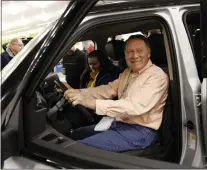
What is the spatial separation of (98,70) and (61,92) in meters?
0.89

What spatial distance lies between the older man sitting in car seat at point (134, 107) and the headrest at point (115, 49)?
0.67m

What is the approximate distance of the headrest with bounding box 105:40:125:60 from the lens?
2963 mm

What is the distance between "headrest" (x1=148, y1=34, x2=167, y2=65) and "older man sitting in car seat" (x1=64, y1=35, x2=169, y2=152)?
1.18 feet

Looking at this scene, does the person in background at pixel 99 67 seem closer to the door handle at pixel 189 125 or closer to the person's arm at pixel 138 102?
the person's arm at pixel 138 102

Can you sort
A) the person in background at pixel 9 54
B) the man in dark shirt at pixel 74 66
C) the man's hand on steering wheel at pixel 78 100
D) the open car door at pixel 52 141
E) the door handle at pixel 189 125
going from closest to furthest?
the open car door at pixel 52 141
the person in background at pixel 9 54
the door handle at pixel 189 125
the man's hand on steering wheel at pixel 78 100
the man in dark shirt at pixel 74 66

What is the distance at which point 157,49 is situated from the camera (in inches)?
105

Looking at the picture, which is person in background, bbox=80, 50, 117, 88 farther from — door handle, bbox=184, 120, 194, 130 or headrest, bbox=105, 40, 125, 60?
door handle, bbox=184, 120, 194, 130

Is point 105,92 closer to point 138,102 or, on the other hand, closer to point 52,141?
point 138,102

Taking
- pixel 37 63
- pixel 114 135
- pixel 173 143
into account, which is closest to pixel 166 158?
pixel 173 143

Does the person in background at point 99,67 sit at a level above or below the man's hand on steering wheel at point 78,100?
above

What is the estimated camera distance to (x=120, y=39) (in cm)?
302

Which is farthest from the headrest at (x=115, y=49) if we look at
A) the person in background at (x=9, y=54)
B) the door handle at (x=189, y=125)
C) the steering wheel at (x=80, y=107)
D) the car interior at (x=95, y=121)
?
the door handle at (x=189, y=125)

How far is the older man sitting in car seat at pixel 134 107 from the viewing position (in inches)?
78.4

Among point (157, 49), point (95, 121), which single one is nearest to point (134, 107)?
point (95, 121)
